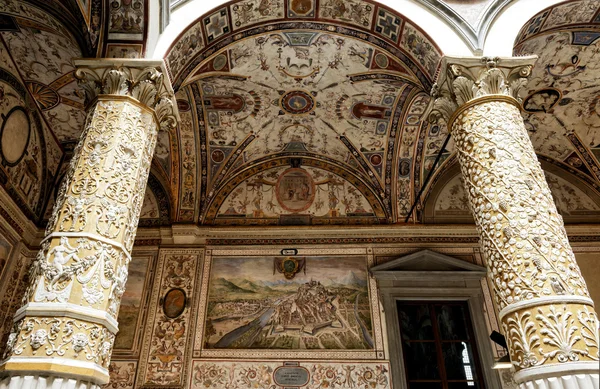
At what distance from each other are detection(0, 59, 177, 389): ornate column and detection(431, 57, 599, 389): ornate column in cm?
298

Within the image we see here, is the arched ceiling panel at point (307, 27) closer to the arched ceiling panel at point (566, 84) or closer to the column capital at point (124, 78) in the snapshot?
the column capital at point (124, 78)

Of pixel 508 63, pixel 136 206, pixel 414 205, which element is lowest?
pixel 136 206

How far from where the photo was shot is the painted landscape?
7164mm

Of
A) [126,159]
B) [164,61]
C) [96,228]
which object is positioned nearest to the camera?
[96,228]

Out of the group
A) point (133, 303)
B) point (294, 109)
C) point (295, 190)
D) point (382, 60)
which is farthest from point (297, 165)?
point (133, 303)

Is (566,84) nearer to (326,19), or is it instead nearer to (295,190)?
(326,19)

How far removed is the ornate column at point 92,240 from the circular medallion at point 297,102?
338 cm

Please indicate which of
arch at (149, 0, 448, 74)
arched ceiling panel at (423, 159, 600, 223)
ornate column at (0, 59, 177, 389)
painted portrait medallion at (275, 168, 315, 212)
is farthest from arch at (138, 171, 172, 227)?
arched ceiling panel at (423, 159, 600, 223)

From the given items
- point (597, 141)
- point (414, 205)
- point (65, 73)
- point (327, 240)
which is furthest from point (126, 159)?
point (597, 141)

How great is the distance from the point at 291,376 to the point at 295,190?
362 centimetres

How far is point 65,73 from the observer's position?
22.6 feet

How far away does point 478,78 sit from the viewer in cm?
434

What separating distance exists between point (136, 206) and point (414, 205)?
18.3 feet

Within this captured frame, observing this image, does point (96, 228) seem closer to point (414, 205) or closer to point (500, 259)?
point (500, 259)
